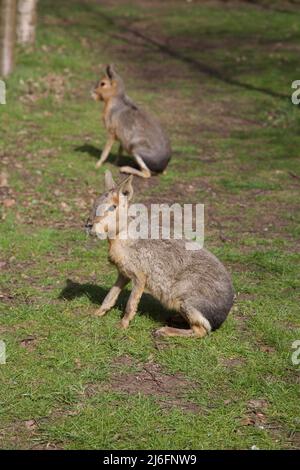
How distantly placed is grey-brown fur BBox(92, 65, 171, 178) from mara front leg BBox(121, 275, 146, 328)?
3.68 meters

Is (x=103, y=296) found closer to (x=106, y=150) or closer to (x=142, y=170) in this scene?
(x=142, y=170)

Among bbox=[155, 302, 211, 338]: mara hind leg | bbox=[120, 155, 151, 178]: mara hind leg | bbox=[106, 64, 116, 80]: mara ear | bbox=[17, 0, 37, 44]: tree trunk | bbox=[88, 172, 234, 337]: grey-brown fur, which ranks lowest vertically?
bbox=[155, 302, 211, 338]: mara hind leg

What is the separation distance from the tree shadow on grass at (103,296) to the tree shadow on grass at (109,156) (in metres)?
3.49

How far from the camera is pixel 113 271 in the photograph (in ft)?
19.6

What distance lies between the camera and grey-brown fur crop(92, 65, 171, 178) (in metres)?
8.45

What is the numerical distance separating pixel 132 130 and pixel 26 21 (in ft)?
20.0

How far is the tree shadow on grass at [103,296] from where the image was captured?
17.1 ft

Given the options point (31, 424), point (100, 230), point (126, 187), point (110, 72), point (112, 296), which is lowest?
point (31, 424)

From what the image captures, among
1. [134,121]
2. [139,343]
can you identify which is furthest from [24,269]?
[134,121]

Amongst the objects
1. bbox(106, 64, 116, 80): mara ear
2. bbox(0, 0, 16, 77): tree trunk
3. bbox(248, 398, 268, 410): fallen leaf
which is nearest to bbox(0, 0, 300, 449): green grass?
bbox(248, 398, 268, 410): fallen leaf

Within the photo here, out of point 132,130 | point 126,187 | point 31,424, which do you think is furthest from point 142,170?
point 31,424

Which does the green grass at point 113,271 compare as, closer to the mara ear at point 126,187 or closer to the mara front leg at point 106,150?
the mara front leg at point 106,150

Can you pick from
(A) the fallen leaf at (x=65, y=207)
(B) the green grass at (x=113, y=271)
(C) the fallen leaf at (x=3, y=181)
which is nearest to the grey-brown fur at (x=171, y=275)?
(B) the green grass at (x=113, y=271)

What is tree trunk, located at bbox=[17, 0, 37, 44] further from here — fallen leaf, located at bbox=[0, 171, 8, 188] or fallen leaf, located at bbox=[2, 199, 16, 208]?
fallen leaf, located at bbox=[2, 199, 16, 208]
